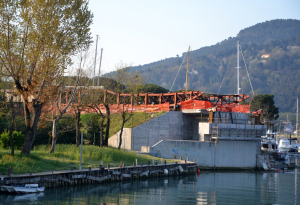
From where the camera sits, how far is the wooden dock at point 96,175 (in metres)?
29.5

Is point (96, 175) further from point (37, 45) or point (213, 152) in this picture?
point (213, 152)

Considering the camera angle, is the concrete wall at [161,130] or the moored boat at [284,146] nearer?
the concrete wall at [161,130]

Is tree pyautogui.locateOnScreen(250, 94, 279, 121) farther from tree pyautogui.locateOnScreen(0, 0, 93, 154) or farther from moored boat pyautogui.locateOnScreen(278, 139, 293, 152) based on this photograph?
tree pyautogui.locateOnScreen(0, 0, 93, 154)

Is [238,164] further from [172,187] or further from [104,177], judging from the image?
[104,177]

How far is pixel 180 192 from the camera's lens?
115 feet

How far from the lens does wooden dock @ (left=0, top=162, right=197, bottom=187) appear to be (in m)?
29.5

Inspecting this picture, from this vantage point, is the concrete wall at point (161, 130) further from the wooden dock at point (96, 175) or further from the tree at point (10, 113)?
the tree at point (10, 113)

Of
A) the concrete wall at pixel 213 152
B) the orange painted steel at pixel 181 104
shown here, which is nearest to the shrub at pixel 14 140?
the orange painted steel at pixel 181 104

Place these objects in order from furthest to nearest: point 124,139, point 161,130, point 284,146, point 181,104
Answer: point 284,146
point 181,104
point 161,130
point 124,139

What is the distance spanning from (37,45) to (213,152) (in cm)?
3033

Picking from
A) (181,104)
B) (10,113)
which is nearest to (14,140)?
(10,113)

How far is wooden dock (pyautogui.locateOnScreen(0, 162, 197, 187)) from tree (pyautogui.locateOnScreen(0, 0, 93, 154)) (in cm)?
530

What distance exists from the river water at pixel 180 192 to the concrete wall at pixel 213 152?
6.11 meters

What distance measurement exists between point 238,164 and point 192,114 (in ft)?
33.4
